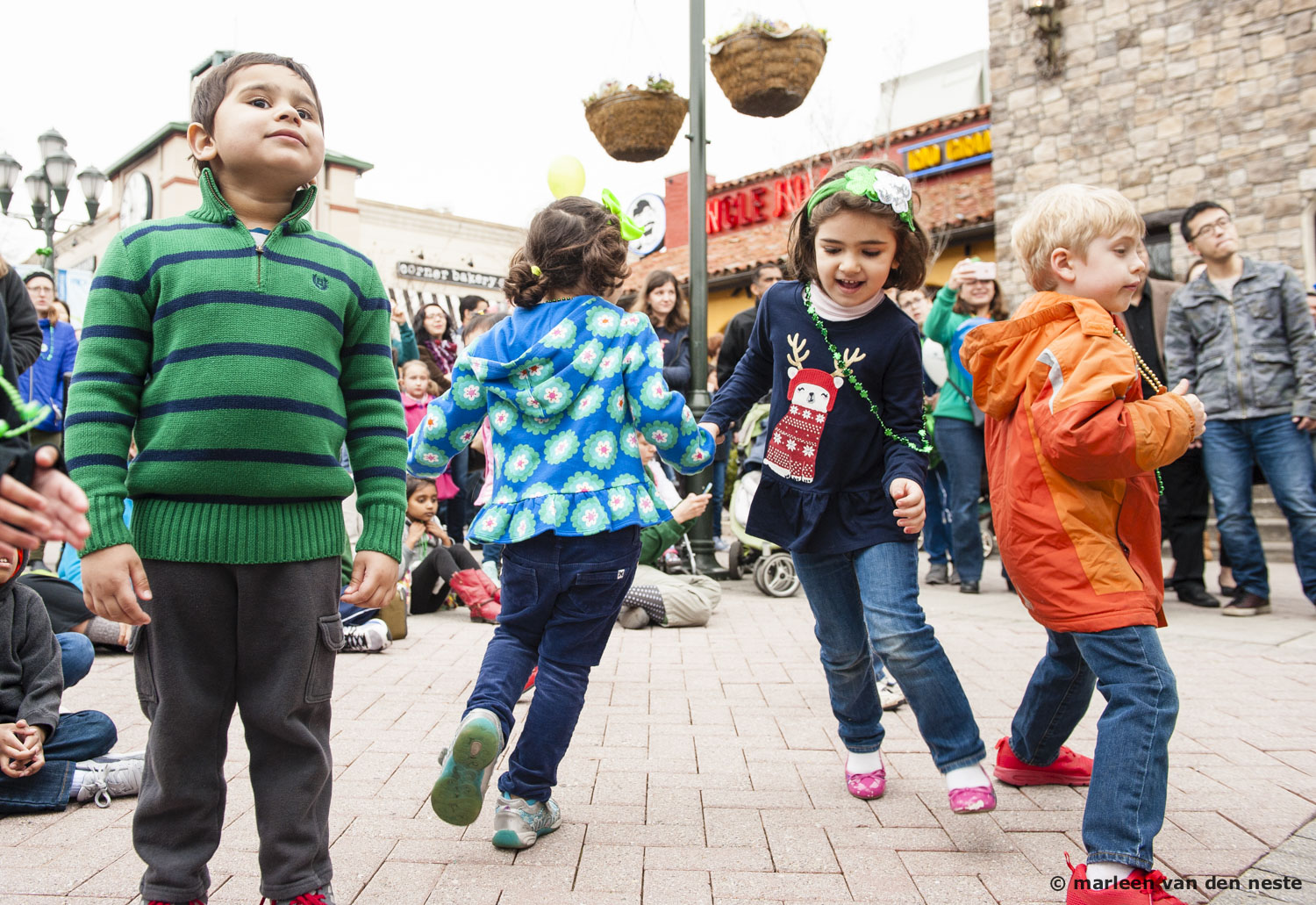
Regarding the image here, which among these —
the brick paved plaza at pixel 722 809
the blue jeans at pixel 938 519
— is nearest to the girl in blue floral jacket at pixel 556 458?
the brick paved plaza at pixel 722 809

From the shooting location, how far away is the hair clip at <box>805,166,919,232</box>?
2.59 metres

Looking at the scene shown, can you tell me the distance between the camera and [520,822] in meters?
2.42

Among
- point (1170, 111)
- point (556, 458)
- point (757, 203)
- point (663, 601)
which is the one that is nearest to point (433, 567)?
point (663, 601)

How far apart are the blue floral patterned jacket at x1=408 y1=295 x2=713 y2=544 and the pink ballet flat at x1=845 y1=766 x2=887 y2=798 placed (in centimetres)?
97

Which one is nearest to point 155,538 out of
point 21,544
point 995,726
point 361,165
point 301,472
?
Answer: point 301,472

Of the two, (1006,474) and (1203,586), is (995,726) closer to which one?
(1006,474)

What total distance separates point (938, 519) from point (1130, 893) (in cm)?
565

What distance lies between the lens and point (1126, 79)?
12906 mm

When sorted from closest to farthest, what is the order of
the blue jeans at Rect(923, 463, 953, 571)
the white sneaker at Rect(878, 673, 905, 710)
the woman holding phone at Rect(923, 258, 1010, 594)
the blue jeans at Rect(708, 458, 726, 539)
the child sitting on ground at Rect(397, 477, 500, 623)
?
1. the white sneaker at Rect(878, 673, 905, 710)
2. the child sitting on ground at Rect(397, 477, 500, 623)
3. the woman holding phone at Rect(923, 258, 1010, 594)
4. the blue jeans at Rect(923, 463, 953, 571)
5. the blue jeans at Rect(708, 458, 726, 539)

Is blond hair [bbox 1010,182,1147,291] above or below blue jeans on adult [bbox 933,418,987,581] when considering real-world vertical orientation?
above

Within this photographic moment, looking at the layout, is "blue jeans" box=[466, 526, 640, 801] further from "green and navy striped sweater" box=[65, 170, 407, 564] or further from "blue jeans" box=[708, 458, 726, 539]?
"blue jeans" box=[708, 458, 726, 539]

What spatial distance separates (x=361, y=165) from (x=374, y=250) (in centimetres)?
409

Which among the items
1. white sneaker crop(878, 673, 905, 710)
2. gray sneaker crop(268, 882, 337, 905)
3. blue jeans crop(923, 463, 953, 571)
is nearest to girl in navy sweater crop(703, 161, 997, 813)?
white sneaker crop(878, 673, 905, 710)

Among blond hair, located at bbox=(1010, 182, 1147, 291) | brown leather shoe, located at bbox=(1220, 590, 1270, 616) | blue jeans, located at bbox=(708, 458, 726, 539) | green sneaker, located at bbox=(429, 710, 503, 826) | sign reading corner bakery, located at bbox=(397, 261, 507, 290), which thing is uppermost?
sign reading corner bakery, located at bbox=(397, 261, 507, 290)
